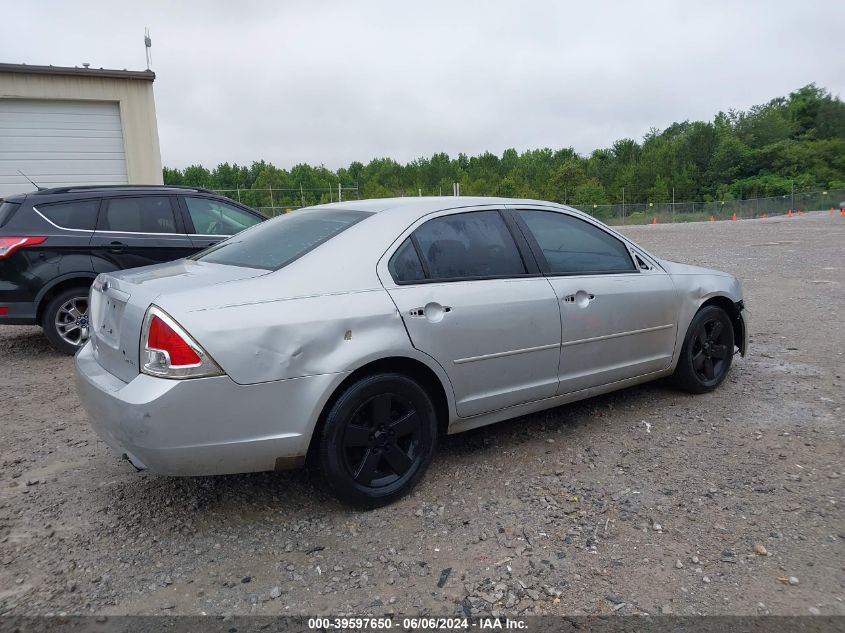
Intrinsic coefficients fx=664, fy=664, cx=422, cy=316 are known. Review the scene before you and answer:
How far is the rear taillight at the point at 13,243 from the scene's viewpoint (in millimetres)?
6234

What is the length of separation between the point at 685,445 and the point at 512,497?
1.32m

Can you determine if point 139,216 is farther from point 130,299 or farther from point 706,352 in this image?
point 706,352

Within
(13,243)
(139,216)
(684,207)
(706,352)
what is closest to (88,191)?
(139,216)

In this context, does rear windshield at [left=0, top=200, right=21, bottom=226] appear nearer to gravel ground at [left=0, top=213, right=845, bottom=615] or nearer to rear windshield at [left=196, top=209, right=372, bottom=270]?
gravel ground at [left=0, top=213, right=845, bottom=615]

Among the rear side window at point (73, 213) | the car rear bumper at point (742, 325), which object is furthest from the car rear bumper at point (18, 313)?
the car rear bumper at point (742, 325)

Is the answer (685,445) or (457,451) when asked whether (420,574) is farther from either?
(685,445)

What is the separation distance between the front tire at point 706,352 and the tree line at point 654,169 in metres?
65.1

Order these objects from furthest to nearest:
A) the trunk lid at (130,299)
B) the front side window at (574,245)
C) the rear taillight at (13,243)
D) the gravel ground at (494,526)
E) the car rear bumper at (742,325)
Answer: the rear taillight at (13,243), the car rear bumper at (742,325), the front side window at (574,245), the trunk lid at (130,299), the gravel ground at (494,526)

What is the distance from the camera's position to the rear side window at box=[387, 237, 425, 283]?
11.4 ft

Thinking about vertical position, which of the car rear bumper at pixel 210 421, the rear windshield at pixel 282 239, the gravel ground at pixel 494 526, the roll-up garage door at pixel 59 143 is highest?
the roll-up garage door at pixel 59 143

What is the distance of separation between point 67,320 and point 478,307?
489 cm

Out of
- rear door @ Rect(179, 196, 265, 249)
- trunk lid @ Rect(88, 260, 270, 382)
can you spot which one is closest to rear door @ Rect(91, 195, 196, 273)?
rear door @ Rect(179, 196, 265, 249)

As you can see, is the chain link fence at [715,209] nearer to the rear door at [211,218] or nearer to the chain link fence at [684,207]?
the chain link fence at [684,207]

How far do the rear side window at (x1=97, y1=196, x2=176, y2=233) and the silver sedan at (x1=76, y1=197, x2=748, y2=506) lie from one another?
343 centimetres
